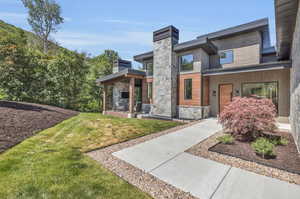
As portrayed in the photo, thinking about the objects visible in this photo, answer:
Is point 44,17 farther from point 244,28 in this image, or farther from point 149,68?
point 244,28

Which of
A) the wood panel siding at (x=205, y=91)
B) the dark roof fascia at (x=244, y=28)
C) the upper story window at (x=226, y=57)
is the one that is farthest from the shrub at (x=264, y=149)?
the dark roof fascia at (x=244, y=28)

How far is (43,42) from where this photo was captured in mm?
28562

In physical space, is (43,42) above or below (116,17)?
above

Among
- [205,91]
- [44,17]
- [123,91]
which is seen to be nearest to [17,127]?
[123,91]

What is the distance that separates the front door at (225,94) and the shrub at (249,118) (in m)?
4.88

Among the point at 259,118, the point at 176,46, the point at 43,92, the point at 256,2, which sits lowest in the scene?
the point at 259,118

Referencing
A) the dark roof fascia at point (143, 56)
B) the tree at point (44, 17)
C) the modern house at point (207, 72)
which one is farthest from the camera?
the tree at point (44, 17)

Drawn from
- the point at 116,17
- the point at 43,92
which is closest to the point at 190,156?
the point at 116,17

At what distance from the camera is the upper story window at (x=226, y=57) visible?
10492 mm

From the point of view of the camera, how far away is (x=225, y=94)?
10156 millimetres

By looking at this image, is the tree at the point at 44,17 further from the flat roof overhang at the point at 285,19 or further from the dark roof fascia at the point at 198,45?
the flat roof overhang at the point at 285,19

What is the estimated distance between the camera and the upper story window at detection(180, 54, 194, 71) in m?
10.1

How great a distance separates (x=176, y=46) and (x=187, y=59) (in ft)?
4.10

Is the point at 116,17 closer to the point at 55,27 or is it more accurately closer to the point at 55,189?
the point at 55,189
